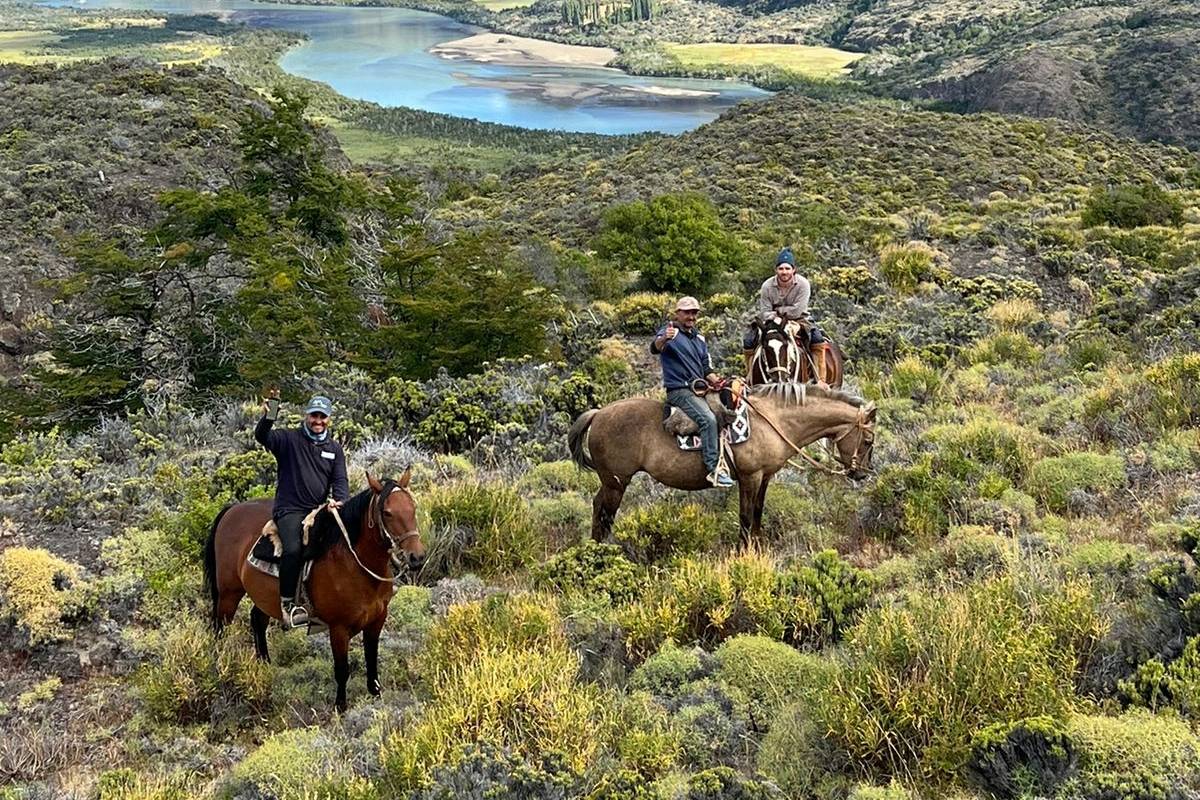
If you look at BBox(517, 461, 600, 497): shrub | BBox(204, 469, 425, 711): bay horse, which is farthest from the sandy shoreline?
BBox(204, 469, 425, 711): bay horse

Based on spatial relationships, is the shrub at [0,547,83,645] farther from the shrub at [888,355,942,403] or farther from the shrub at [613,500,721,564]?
the shrub at [888,355,942,403]

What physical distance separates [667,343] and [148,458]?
21.5 feet

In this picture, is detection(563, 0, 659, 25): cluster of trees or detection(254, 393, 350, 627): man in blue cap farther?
detection(563, 0, 659, 25): cluster of trees

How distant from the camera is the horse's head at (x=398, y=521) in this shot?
5234mm

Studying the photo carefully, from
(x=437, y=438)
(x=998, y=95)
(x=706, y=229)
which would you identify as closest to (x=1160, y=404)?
(x=437, y=438)

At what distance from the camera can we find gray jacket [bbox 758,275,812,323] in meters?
9.49

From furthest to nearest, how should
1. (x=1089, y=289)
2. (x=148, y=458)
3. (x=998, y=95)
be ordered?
(x=998, y=95)
(x=1089, y=289)
(x=148, y=458)

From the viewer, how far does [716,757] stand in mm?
4301

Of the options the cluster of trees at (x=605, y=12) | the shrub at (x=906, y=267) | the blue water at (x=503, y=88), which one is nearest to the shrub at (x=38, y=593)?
the shrub at (x=906, y=267)

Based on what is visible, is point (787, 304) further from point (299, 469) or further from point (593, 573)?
point (299, 469)

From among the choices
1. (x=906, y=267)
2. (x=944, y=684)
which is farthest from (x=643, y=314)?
(x=944, y=684)

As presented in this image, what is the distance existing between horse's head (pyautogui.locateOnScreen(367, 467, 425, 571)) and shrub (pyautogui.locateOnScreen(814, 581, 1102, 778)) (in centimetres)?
249

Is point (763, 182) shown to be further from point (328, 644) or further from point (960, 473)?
point (328, 644)

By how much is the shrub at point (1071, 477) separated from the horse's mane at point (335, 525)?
18.1 feet
